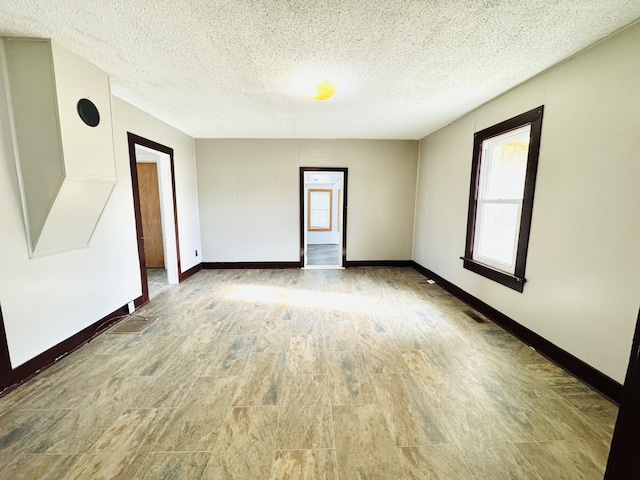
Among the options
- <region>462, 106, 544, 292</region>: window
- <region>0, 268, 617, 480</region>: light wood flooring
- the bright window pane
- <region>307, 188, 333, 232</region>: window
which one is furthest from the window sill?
<region>307, 188, 333, 232</region>: window

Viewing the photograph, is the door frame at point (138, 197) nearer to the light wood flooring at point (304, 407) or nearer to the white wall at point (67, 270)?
the white wall at point (67, 270)

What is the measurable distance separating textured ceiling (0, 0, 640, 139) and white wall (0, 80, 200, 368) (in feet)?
2.18

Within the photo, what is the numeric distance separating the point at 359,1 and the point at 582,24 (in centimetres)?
145

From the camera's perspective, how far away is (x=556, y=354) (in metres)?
2.09

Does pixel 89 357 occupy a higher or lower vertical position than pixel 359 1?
lower

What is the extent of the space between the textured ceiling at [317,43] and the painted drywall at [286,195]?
6.01 feet

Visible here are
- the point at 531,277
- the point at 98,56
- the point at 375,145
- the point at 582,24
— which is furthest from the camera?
the point at 375,145

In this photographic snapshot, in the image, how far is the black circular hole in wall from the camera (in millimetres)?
1984

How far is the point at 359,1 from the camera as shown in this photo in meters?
1.45

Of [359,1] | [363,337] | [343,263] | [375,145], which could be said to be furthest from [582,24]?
[343,263]

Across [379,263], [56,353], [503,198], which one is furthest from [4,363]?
[379,263]

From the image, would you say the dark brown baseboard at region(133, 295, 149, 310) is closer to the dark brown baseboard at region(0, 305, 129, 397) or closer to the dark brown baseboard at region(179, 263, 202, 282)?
the dark brown baseboard at region(0, 305, 129, 397)

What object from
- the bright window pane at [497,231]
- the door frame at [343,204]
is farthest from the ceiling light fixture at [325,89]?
the door frame at [343,204]

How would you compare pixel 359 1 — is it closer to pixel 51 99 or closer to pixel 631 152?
pixel 631 152
